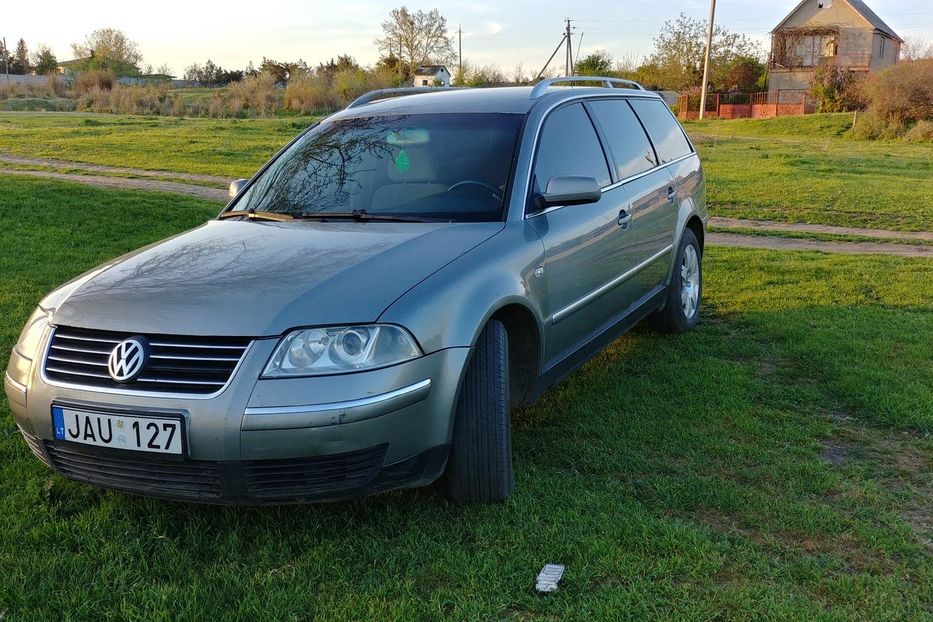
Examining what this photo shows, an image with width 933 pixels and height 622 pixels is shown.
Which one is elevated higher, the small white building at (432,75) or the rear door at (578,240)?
the small white building at (432,75)

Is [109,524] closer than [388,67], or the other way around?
[109,524]

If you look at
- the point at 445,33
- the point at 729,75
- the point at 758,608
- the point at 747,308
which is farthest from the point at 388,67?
the point at 758,608

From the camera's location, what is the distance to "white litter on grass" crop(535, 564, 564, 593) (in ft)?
9.23

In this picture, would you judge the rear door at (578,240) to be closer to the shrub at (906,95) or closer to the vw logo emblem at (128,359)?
the vw logo emblem at (128,359)

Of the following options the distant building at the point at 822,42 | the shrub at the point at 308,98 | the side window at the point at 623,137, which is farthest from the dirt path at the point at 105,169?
the distant building at the point at 822,42

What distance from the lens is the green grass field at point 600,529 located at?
2729 mm

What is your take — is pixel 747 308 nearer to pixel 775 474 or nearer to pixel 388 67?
pixel 775 474

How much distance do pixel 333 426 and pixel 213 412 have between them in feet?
1.27

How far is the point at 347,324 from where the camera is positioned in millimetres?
2904

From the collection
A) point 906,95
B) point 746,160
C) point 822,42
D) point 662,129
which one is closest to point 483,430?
point 662,129

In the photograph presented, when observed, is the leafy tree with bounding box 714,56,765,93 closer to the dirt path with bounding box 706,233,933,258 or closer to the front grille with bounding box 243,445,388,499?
the dirt path with bounding box 706,233,933,258

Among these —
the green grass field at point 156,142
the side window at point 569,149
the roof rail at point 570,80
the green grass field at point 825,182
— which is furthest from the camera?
the green grass field at point 156,142

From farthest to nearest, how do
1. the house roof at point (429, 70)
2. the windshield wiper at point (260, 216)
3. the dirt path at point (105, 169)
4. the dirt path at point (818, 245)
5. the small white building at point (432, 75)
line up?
the house roof at point (429, 70) < the small white building at point (432, 75) < the dirt path at point (105, 169) < the dirt path at point (818, 245) < the windshield wiper at point (260, 216)

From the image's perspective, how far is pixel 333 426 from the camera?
2801 mm
